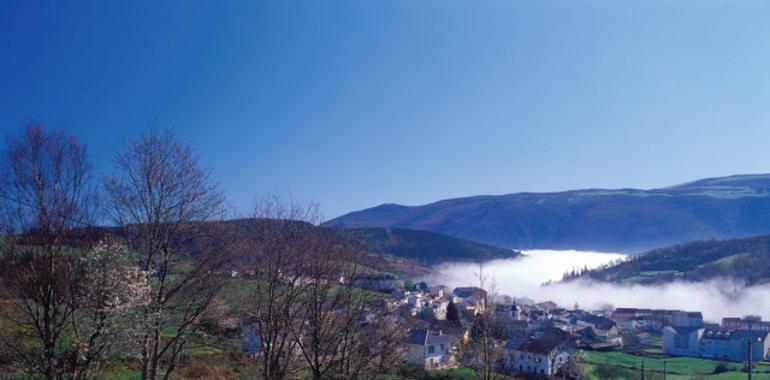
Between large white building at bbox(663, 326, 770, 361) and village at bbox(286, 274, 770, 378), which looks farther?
large white building at bbox(663, 326, 770, 361)

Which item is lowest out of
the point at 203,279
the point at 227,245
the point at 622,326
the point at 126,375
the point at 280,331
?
the point at 622,326

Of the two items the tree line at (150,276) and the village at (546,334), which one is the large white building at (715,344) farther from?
the tree line at (150,276)

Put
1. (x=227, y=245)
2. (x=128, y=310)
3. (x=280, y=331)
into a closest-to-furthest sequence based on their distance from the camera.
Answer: (x=128, y=310) < (x=227, y=245) < (x=280, y=331)

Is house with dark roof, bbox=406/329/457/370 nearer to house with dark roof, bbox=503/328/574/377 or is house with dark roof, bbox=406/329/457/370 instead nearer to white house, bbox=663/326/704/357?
house with dark roof, bbox=503/328/574/377

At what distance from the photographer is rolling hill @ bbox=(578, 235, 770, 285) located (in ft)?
448

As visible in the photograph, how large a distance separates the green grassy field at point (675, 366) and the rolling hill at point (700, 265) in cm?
8924

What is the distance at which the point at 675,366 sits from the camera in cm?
5331

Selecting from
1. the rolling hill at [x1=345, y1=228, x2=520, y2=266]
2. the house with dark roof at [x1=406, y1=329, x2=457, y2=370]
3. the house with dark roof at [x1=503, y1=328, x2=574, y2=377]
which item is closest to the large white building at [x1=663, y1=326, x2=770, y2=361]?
the house with dark roof at [x1=503, y1=328, x2=574, y2=377]

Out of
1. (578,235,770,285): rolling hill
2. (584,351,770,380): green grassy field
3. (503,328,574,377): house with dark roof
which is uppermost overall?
(578,235,770,285): rolling hill

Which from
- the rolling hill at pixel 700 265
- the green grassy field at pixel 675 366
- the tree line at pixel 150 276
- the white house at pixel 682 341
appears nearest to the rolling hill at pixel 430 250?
the rolling hill at pixel 700 265

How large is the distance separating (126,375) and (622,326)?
310 ft

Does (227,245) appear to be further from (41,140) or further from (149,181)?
(41,140)

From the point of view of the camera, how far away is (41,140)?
12422 mm

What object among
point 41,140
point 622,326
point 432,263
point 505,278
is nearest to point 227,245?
point 41,140
